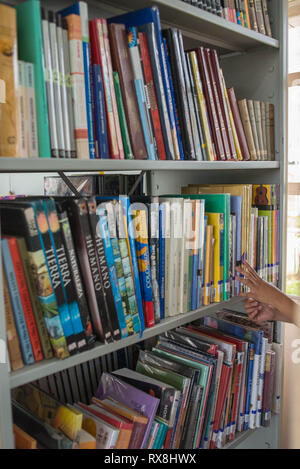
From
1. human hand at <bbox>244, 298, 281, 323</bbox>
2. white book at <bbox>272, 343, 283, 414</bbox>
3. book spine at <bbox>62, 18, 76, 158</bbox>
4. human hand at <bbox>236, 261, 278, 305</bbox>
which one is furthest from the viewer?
white book at <bbox>272, 343, 283, 414</bbox>

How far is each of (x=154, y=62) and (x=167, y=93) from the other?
0.09 meters

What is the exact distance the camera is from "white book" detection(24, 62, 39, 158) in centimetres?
87

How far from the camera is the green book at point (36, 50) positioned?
87 cm

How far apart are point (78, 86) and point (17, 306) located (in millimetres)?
508

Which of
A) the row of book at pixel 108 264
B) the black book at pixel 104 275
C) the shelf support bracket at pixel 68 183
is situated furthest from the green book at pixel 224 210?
the black book at pixel 104 275

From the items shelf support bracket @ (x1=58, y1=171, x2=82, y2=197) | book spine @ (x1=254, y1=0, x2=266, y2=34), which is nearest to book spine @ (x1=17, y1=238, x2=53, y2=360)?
shelf support bracket @ (x1=58, y1=171, x2=82, y2=197)

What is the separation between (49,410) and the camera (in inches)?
40.9

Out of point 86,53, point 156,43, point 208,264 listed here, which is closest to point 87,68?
point 86,53

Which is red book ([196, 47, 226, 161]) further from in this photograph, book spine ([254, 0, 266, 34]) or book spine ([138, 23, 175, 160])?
book spine ([254, 0, 266, 34])

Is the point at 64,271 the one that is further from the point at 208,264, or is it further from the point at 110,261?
the point at 208,264

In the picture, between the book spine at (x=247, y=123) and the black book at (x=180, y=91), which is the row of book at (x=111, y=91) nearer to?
the black book at (x=180, y=91)

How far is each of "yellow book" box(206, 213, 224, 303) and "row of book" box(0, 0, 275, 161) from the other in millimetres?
191

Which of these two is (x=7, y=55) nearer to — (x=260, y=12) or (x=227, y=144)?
(x=227, y=144)

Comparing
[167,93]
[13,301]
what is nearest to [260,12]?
[167,93]
